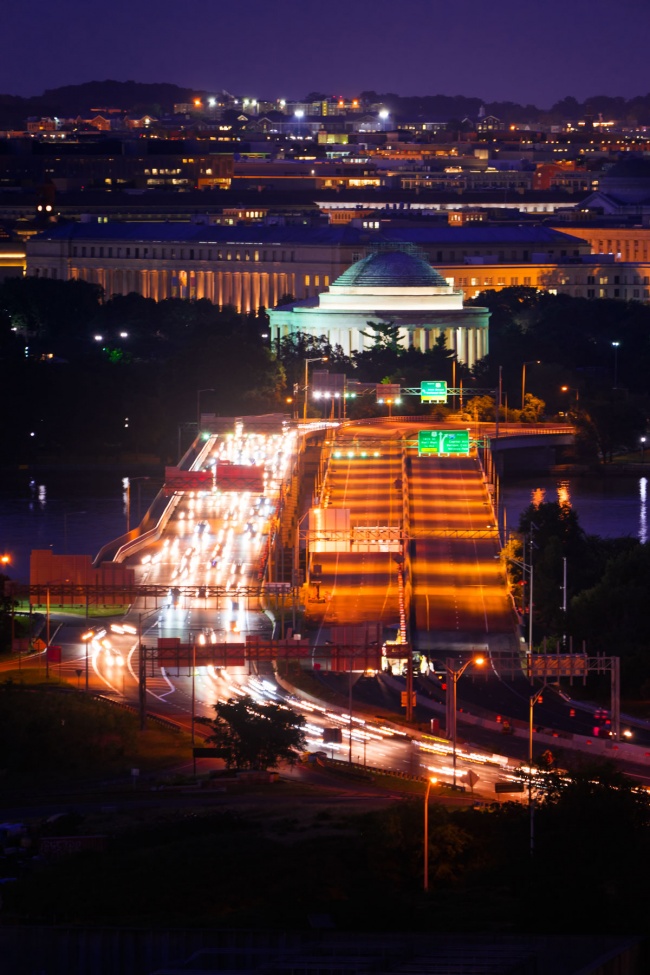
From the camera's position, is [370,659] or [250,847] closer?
[250,847]

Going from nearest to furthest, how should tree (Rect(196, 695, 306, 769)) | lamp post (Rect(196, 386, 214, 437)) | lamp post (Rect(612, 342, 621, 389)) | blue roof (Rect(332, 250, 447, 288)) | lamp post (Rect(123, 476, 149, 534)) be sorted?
tree (Rect(196, 695, 306, 769)), lamp post (Rect(123, 476, 149, 534)), lamp post (Rect(196, 386, 214, 437)), lamp post (Rect(612, 342, 621, 389)), blue roof (Rect(332, 250, 447, 288))

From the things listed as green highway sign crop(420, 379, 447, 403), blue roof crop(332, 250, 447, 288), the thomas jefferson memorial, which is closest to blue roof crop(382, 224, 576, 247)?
blue roof crop(332, 250, 447, 288)

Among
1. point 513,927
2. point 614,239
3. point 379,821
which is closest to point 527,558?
point 379,821

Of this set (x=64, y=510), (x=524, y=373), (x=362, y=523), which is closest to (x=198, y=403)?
(x=524, y=373)

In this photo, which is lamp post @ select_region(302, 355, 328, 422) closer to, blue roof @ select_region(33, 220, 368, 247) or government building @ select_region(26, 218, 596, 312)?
government building @ select_region(26, 218, 596, 312)

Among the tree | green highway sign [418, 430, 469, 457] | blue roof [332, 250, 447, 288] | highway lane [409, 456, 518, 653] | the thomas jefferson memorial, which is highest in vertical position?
blue roof [332, 250, 447, 288]

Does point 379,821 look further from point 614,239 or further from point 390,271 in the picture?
point 614,239

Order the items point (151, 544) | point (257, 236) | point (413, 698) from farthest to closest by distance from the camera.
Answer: point (257, 236) < point (151, 544) < point (413, 698)

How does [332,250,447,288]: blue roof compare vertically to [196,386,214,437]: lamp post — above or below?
above
